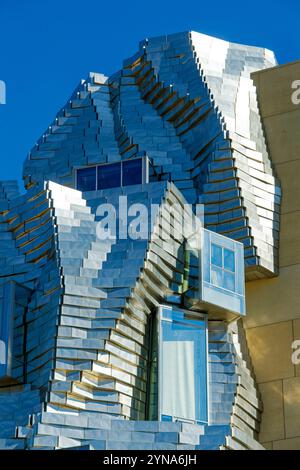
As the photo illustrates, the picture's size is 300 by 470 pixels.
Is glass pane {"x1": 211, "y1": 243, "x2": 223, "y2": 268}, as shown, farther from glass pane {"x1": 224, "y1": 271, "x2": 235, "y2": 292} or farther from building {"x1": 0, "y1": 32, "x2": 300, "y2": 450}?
glass pane {"x1": 224, "y1": 271, "x2": 235, "y2": 292}

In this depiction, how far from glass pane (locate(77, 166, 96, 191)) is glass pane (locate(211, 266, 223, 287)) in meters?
5.94

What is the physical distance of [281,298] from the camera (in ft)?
152

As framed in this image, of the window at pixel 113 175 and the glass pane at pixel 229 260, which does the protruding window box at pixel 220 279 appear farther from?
the window at pixel 113 175

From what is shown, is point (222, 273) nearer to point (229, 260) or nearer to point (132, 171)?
point (229, 260)

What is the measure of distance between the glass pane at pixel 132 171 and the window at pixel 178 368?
5882 mm

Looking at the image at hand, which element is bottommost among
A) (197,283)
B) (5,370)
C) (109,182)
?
(5,370)

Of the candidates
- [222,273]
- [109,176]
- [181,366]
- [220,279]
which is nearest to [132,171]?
[109,176]

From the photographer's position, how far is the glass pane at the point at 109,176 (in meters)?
48.4

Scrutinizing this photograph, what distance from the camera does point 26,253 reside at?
1783 inches

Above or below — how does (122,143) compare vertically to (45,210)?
above

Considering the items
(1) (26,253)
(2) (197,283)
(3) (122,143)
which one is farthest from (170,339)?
(3) (122,143)

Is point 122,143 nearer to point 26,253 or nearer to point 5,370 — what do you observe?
point 26,253
